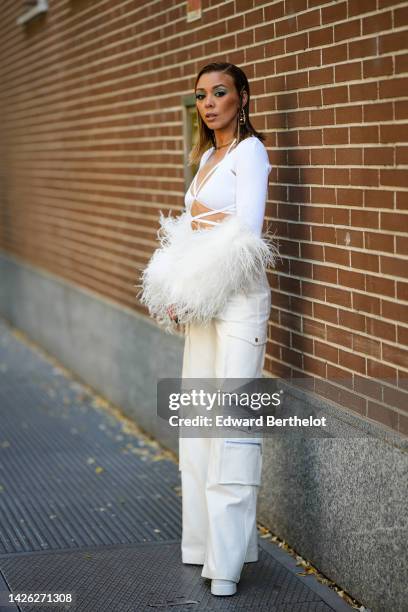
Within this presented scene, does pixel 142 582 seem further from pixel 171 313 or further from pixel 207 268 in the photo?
pixel 207 268

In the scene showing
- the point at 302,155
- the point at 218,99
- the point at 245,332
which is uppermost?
the point at 218,99

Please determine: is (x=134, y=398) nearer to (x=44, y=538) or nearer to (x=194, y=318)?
(x=44, y=538)

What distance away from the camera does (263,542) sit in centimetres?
545

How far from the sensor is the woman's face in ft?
15.3

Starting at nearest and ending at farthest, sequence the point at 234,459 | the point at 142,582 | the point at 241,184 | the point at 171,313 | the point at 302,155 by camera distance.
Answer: the point at 241,184 → the point at 234,459 → the point at 171,313 → the point at 142,582 → the point at 302,155

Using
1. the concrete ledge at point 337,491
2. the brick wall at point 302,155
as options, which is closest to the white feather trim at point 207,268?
the brick wall at point 302,155

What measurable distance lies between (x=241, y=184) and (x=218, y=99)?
0.45m

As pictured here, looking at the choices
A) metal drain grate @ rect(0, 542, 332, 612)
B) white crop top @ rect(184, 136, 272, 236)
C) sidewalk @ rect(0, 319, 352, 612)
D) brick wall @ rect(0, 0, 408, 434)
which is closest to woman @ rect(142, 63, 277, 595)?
white crop top @ rect(184, 136, 272, 236)

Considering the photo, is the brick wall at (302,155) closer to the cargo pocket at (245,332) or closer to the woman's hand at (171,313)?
the cargo pocket at (245,332)

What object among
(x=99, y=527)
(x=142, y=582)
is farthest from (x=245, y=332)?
(x=99, y=527)

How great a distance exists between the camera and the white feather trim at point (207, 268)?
4.45 metres

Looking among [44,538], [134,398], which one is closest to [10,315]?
[134,398]

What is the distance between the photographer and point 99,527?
226 inches

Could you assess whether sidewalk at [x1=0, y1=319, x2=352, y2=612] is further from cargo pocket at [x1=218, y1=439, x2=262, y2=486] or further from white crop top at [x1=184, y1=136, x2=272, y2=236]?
white crop top at [x1=184, y1=136, x2=272, y2=236]
